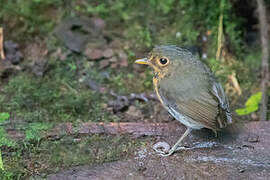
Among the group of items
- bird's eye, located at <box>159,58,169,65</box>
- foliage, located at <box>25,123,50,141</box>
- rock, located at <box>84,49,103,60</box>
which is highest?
bird's eye, located at <box>159,58,169,65</box>

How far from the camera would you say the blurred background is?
187 inches

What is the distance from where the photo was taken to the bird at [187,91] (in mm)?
3570

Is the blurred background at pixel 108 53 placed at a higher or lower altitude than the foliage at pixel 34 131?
higher

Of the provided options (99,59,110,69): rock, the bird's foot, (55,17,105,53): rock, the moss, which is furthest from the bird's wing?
(55,17,105,53): rock

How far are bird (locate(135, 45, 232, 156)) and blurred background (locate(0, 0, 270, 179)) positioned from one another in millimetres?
917

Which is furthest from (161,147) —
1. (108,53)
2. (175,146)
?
(108,53)

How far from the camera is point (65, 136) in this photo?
13.0 ft

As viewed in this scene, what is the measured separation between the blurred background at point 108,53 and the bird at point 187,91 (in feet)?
3.01

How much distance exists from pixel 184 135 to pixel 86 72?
2005mm

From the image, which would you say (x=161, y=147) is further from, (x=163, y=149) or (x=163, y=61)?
(x=163, y=61)

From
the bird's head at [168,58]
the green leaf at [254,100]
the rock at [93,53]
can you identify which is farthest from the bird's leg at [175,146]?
the rock at [93,53]

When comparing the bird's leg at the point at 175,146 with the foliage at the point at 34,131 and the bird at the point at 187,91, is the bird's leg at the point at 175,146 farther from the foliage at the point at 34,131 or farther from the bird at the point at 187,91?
the foliage at the point at 34,131

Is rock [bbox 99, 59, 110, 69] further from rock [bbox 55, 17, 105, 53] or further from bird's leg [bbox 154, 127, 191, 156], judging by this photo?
bird's leg [bbox 154, 127, 191, 156]

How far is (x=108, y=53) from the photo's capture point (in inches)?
216
